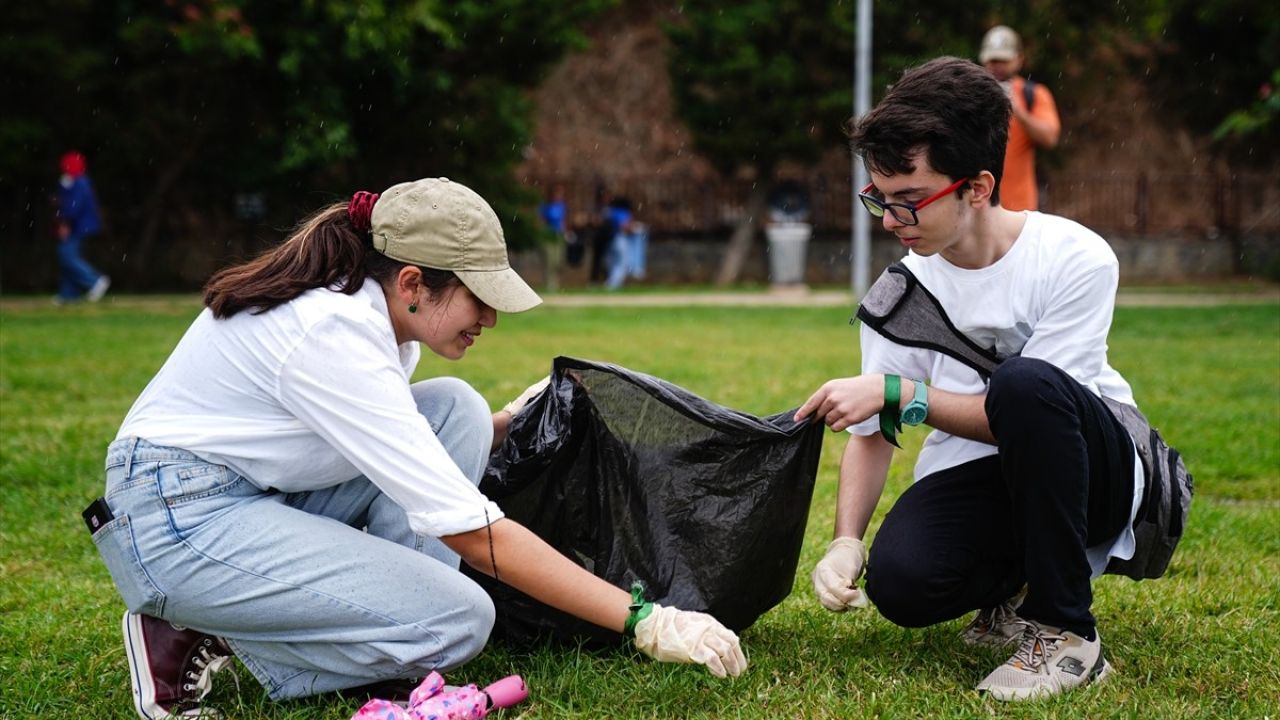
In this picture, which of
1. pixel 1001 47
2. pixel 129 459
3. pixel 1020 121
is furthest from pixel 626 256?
pixel 129 459

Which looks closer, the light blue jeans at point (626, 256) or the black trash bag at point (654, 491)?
the black trash bag at point (654, 491)

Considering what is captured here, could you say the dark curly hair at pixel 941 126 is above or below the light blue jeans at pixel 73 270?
above

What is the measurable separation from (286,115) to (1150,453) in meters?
16.9

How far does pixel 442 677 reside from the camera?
9.22 feet

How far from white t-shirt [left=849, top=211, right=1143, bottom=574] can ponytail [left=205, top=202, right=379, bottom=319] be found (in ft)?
3.80

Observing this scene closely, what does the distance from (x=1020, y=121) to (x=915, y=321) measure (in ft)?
17.6

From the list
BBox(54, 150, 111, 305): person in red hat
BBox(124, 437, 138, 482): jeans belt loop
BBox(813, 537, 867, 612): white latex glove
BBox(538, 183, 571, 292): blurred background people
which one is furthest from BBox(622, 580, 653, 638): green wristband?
BBox(538, 183, 571, 292): blurred background people

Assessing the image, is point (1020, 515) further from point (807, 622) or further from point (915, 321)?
point (807, 622)

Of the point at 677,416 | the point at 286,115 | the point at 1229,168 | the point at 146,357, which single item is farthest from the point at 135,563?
the point at 1229,168

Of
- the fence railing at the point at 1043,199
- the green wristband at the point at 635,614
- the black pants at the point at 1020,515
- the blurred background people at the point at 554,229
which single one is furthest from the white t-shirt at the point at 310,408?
the fence railing at the point at 1043,199

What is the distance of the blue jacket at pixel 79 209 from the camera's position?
15.6 m

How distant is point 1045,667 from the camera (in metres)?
2.84

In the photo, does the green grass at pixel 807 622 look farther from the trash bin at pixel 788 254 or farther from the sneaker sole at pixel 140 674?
the trash bin at pixel 788 254

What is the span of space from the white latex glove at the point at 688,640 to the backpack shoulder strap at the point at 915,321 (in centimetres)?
80
